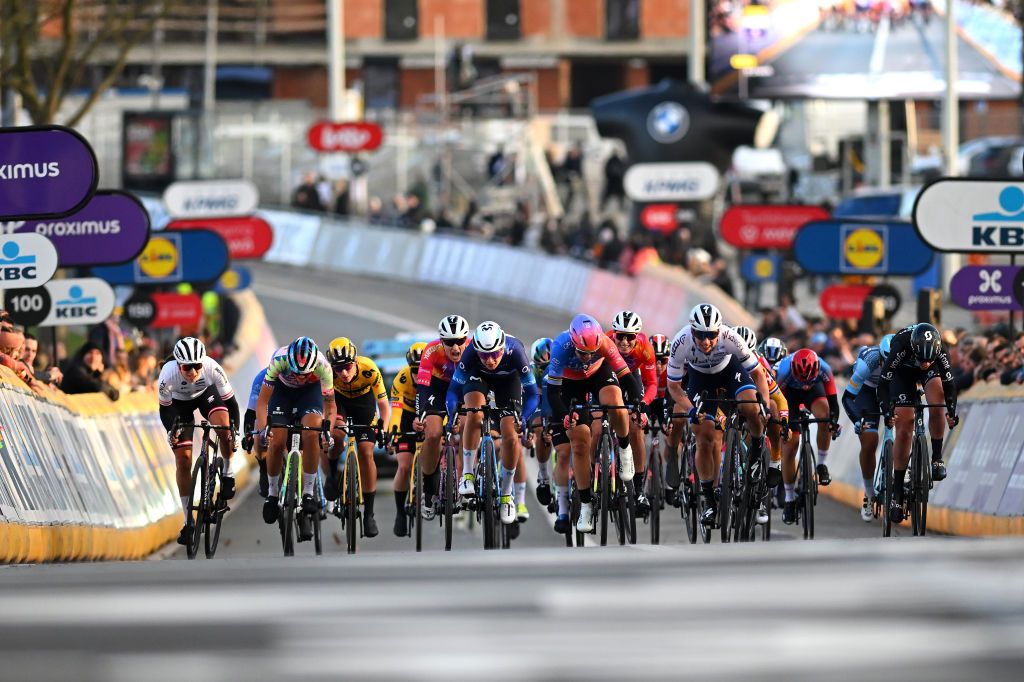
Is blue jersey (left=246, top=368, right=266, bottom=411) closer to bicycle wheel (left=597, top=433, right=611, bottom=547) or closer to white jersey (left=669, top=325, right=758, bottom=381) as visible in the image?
bicycle wheel (left=597, top=433, right=611, bottom=547)

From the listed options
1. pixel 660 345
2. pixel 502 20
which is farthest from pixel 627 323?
pixel 502 20

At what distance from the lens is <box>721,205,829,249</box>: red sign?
107ft

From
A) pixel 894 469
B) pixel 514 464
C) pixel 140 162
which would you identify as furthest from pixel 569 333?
pixel 140 162

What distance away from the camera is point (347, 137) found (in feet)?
139

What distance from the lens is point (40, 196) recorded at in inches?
543

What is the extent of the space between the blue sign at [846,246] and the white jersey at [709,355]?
1166 centimetres

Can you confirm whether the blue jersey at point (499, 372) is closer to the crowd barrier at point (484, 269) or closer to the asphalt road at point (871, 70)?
the crowd barrier at point (484, 269)

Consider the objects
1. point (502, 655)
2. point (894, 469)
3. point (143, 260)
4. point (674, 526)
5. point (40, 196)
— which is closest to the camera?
point (502, 655)

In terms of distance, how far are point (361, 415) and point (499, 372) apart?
1.42m

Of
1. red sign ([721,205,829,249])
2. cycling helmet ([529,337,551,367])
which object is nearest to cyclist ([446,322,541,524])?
cycling helmet ([529,337,551,367])

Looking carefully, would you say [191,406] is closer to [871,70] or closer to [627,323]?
[627,323]

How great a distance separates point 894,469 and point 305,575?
10528 millimetres

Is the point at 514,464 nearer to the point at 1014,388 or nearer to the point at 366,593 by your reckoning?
the point at 1014,388

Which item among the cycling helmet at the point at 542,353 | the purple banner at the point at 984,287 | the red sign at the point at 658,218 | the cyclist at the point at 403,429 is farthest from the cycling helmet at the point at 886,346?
the red sign at the point at 658,218
